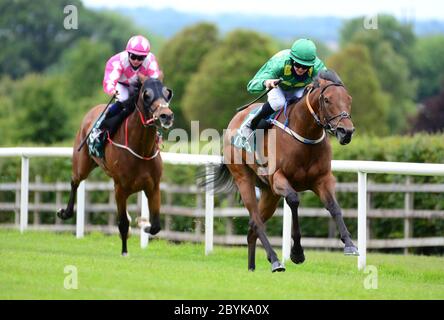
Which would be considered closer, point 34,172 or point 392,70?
point 34,172

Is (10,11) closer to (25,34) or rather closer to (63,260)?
(25,34)

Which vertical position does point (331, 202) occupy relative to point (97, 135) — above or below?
below

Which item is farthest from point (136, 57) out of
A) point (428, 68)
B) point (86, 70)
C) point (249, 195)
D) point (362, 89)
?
point (428, 68)

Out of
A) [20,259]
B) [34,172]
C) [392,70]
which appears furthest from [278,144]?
[392,70]

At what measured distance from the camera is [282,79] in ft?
29.6

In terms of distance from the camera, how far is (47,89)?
40562 millimetres

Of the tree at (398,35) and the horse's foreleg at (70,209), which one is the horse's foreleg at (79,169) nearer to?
the horse's foreleg at (70,209)

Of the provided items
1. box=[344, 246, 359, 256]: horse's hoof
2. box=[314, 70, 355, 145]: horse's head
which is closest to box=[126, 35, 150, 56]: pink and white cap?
box=[314, 70, 355, 145]: horse's head

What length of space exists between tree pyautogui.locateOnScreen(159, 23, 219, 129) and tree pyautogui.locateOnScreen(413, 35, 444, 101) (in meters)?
34.5

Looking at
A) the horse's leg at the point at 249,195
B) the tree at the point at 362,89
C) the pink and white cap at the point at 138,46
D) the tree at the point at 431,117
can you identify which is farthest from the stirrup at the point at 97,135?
the tree at the point at 362,89

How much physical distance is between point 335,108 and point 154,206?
246cm

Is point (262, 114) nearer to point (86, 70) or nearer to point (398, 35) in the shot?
point (86, 70)
